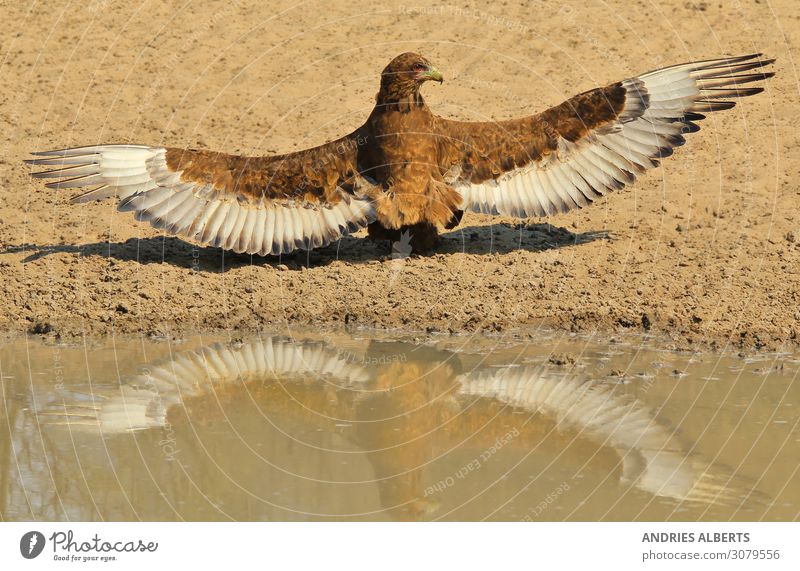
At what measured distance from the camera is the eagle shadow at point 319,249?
31.2ft

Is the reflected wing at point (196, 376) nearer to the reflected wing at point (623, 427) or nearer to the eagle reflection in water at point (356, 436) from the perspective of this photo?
the eagle reflection in water at point (356, 436)

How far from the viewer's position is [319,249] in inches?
387

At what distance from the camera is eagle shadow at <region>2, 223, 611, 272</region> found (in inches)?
375

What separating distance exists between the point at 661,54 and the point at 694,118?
433 cm

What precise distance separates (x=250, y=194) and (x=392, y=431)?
304cm

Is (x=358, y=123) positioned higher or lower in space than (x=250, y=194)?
higher

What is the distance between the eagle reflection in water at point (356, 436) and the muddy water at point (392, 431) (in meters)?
0.01

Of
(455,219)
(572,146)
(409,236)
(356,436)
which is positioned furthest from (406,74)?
(356,436)

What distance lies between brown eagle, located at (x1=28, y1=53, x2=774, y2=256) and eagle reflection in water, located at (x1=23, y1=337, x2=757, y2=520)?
124 centimetres

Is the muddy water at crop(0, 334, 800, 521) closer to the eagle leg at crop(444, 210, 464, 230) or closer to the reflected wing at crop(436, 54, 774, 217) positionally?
the eagle leg at crop(444, 210, 464, 230)

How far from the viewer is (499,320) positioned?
860 centimetres

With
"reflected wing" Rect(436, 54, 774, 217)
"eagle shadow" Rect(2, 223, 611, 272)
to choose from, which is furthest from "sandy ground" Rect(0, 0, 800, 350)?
"reflected wing" Rect(436, 54, 774, 217)

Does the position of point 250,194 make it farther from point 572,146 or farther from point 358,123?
point 358,123

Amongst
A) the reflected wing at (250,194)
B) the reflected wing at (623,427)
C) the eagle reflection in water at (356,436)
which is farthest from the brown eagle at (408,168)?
the reflected wing at (623,427)
